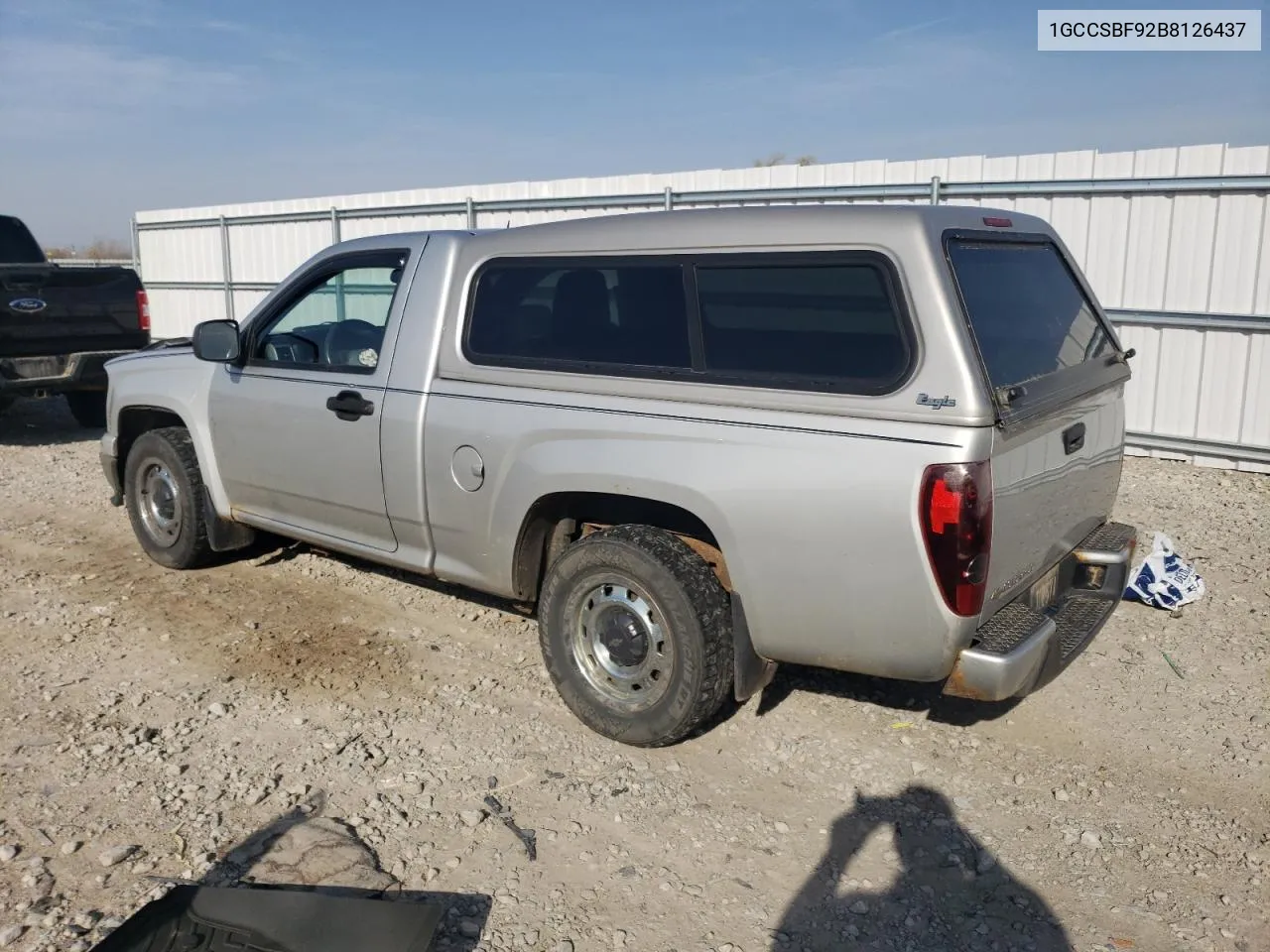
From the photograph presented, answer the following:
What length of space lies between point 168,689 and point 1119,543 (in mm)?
4074

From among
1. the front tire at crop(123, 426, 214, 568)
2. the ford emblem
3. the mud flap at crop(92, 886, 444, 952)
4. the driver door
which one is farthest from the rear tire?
the mud flap at crop(92, 886, 444, 952)

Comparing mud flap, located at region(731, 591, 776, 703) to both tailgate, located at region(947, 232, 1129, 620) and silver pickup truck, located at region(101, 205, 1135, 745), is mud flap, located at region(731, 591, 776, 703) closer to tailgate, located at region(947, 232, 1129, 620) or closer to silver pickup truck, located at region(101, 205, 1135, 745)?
silver pickup truck, located at region(101, 205, 1135, 745)

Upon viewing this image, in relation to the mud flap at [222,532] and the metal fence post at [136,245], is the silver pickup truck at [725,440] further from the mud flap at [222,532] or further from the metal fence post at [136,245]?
the metal fence post at [136,245]

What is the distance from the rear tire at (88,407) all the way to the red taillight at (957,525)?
10.1 metres

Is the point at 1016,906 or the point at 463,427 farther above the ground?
the point at 463,427

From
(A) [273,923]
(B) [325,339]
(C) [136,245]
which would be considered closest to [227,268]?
(C) [136,245]

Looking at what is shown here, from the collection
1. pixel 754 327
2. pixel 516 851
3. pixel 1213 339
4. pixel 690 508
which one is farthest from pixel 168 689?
pixel 1213 339

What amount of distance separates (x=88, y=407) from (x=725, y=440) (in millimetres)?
9596

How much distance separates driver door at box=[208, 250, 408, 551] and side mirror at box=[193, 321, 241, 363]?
98 millimetres

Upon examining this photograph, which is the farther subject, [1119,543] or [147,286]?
[147,286]

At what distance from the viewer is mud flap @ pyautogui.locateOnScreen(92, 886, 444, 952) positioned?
287cm

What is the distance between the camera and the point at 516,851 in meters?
3.46

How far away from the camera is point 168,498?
20.3 feet

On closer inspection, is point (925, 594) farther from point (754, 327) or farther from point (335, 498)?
point (335, 498)
